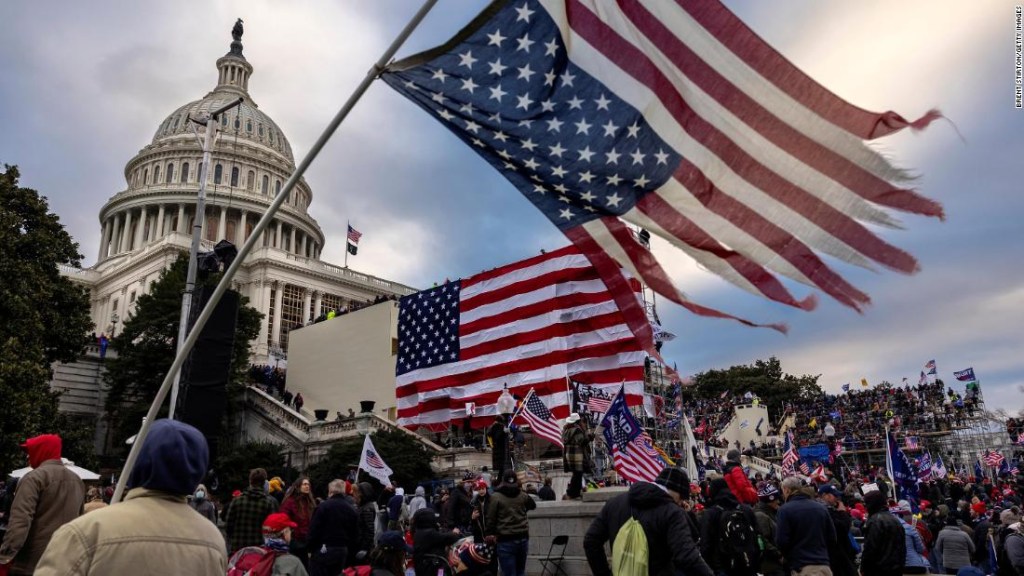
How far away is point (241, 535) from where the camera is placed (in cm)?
834

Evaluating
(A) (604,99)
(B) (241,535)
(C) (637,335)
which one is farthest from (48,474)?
(A) (604,99)

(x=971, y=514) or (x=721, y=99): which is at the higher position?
(x=721, y=99)

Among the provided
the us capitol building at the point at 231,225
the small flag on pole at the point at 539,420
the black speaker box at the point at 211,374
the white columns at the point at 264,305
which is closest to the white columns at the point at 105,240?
the us capitol building at the point at 231,225

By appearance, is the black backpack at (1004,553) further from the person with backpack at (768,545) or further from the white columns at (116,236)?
the white columns at (116,236)

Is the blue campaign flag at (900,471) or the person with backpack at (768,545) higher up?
the blue campaign flag at (900,471)

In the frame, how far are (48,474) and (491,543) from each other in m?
5.11

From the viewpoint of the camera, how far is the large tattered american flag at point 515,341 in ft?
86.5

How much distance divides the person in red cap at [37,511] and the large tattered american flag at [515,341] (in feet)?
62.2

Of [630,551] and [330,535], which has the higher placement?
[630,551]

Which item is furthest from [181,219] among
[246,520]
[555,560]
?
[555,560]

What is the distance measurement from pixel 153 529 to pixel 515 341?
2504 cm

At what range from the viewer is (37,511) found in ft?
19.6

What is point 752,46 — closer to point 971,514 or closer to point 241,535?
point 241,535

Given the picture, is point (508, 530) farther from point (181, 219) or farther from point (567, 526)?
point (181, 219)
